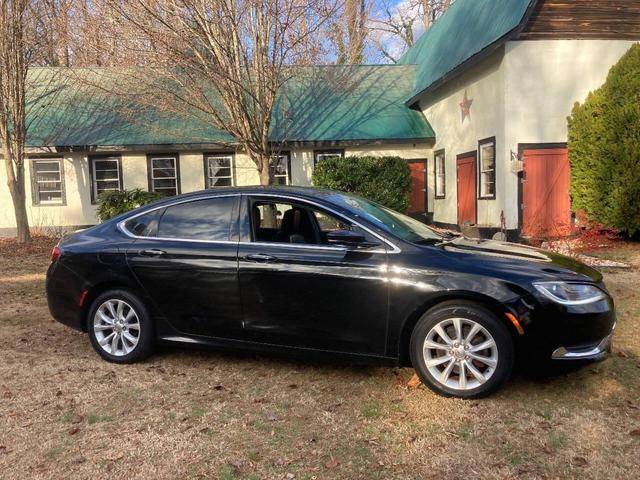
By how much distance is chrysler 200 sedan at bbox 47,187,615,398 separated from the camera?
142 inches

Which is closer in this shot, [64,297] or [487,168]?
[64,297]

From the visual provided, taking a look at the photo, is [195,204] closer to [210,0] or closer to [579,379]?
[579,379]

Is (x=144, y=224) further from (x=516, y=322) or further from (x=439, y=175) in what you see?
(x=439, y=175)

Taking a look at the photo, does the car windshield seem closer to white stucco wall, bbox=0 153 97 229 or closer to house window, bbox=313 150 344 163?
house window, bbox=313 150 344 163

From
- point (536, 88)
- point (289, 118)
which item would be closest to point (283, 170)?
point (289, 118)

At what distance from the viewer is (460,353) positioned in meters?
3.66

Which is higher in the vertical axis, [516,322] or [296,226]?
[296,226]

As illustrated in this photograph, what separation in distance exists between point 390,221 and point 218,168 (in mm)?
13861

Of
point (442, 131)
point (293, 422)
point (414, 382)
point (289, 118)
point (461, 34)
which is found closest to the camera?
point (293, 422)

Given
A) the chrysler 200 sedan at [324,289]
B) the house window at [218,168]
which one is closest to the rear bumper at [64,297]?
the chrysler 200 sedan at [324,289]

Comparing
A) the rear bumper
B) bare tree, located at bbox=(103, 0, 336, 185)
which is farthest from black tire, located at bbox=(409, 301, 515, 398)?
bare tree, located at bbox=(103, 0, 336, 185)

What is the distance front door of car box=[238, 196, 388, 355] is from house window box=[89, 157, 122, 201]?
47.3 ft

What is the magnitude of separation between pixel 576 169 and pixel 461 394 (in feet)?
32.7

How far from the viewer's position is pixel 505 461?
2979mm
